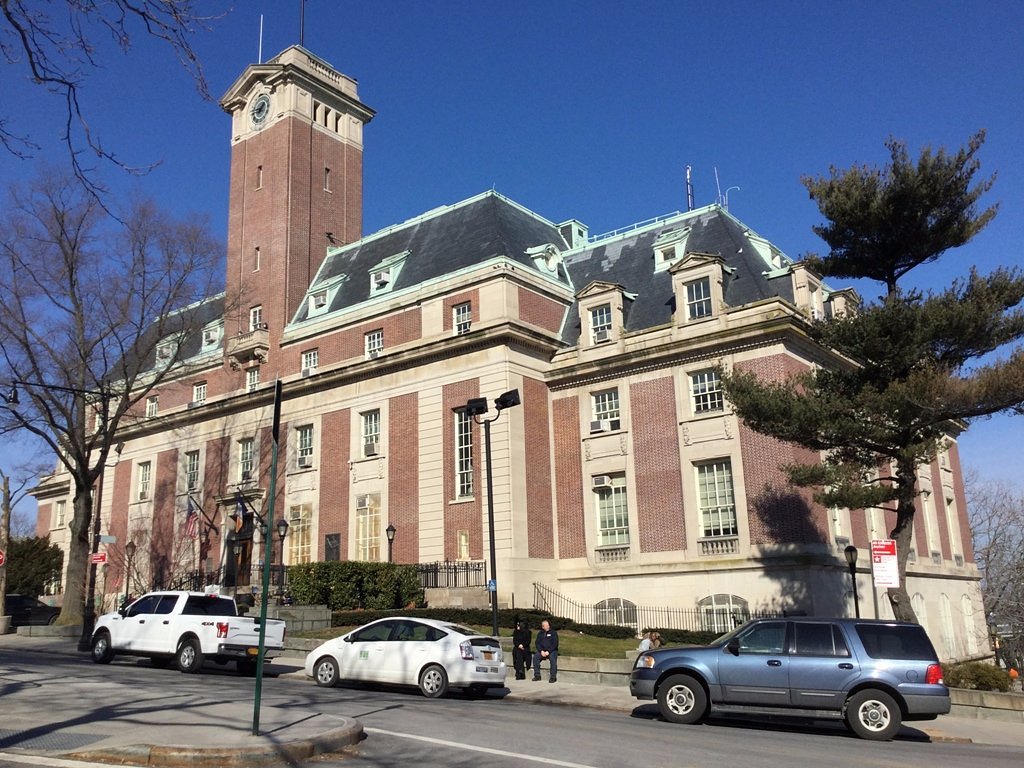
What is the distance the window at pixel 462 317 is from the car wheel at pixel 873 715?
2386 centimetres

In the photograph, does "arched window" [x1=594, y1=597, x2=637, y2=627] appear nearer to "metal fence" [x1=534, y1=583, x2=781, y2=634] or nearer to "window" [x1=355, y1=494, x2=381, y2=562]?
"metal fence" [x1=534, y1=583, x2=781, y2=634]

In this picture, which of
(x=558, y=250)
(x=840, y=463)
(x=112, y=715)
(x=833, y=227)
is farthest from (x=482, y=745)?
(x=558, y=250)

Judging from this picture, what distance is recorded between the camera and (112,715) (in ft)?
39.8

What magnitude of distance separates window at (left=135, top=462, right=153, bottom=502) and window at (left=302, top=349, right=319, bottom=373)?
12911mm

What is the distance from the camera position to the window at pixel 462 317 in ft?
119

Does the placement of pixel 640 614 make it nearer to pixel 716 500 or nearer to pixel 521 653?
pixel 716 500

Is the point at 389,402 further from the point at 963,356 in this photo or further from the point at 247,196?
the point at 963,356

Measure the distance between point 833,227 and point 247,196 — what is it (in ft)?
112

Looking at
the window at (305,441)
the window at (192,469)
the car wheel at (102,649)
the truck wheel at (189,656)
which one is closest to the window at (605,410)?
the window at (305,441)

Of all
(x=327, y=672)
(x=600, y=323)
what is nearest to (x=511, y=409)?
(x=600, y=323)

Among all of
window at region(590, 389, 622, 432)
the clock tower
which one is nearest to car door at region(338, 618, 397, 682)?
window at region(590, 389, 622, 432)

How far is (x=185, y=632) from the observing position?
68.6 ft

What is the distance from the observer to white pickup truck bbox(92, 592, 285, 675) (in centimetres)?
2069

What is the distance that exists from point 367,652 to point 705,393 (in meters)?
17.8
